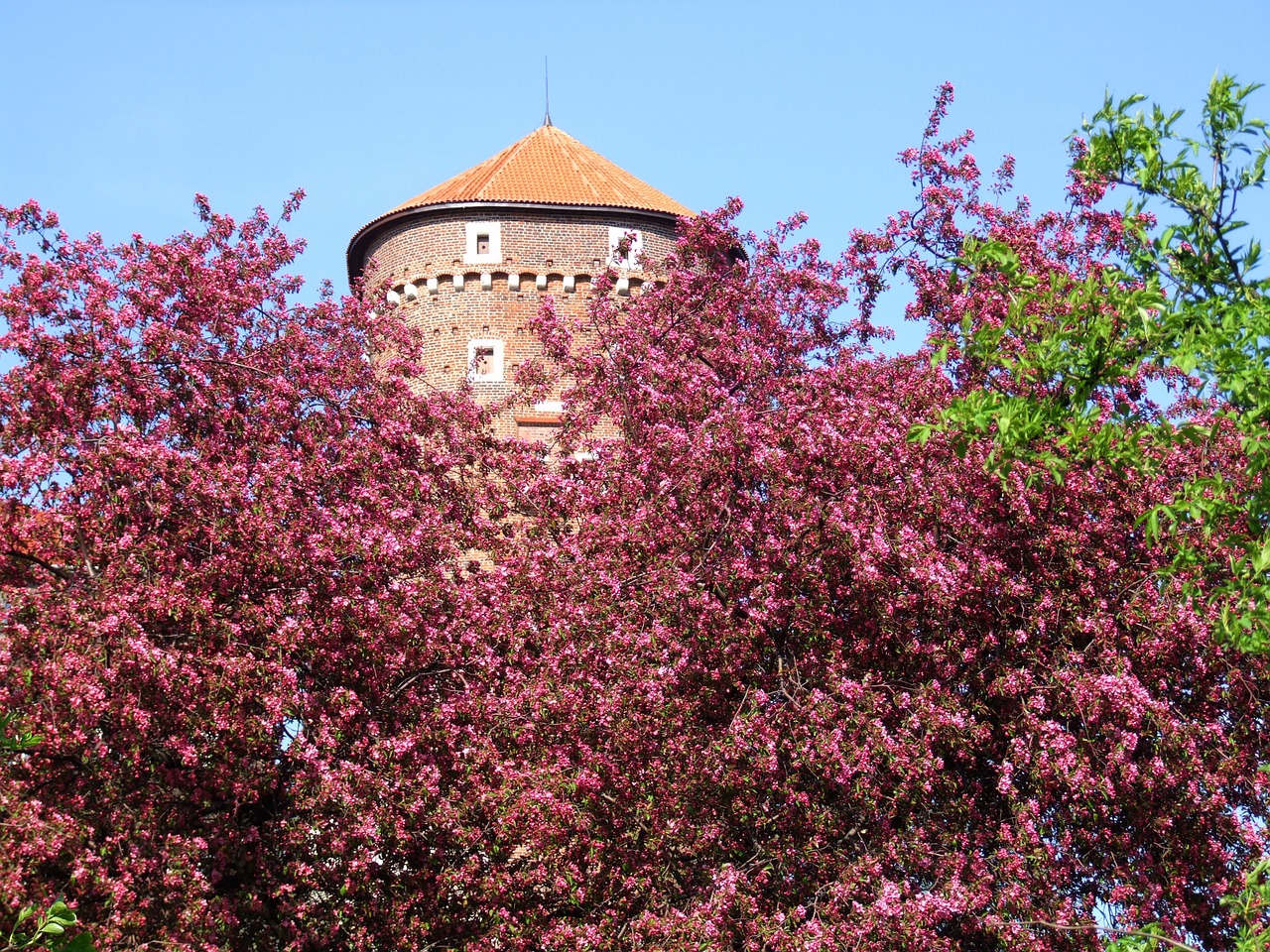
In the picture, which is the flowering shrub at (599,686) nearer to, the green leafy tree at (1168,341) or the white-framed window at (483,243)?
the green leafy tree at (1168,341)

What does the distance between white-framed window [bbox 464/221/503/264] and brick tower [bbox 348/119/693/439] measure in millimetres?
25

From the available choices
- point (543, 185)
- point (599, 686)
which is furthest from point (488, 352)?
point (599, 686)

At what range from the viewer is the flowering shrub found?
14156mm

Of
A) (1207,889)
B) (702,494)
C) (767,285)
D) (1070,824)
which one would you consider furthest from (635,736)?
(767,285)

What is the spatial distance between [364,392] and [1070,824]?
32.6ft

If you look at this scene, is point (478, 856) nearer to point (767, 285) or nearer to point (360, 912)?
point (360, 912)

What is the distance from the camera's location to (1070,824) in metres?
14.8

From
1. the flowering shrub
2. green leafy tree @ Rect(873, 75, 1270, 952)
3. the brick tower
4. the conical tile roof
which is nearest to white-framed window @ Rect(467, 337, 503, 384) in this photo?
the brick tower

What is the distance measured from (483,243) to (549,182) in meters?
2.65

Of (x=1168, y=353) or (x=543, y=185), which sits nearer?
(x=1168, y=353)

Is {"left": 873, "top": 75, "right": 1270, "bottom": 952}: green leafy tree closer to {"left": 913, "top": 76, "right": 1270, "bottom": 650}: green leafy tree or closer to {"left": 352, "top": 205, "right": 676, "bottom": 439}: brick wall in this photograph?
{"left": 913, "top": 76, "right": 1270, "bottom": 650}: green leafy tree

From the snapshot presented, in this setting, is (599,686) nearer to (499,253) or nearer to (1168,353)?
(1168,353)

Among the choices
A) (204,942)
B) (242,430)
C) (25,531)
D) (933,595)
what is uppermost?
(242,430)

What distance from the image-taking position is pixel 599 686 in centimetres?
1568
